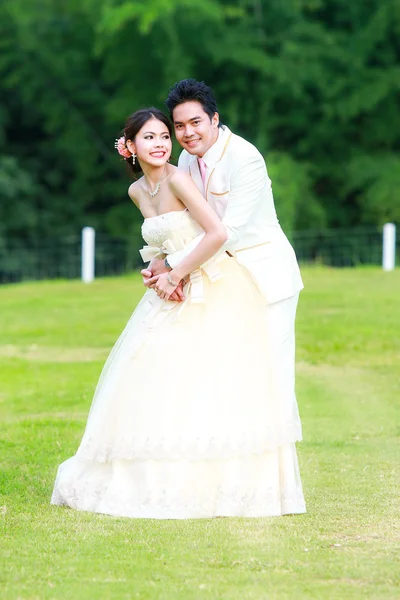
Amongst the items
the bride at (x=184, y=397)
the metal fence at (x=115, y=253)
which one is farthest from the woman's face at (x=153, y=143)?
the metal fence at (x=115, y=253)

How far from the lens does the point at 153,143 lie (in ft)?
17.6

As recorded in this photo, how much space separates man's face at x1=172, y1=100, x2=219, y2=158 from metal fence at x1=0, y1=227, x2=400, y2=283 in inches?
728

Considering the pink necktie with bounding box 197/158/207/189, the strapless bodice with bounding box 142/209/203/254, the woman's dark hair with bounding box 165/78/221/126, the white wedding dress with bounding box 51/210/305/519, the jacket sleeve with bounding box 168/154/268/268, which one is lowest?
the white wedding dress with bounding box 51/210/305/519

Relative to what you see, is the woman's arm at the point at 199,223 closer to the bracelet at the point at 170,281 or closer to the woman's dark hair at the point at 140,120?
the bracelet at the point at 170,281

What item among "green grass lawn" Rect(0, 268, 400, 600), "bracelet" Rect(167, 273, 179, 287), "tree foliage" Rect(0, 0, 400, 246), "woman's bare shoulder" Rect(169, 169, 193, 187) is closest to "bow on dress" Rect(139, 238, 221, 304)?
"bracelet" Rect(167, 273, 179, 287)

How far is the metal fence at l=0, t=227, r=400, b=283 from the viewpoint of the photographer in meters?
24.9

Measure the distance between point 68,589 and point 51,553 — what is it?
1.74ft

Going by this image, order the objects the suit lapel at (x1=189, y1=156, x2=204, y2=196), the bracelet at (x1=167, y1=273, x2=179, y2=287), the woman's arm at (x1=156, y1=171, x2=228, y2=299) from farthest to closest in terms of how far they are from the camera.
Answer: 1. the suit lapel at (x1=189, y1=156, x2=204, y2=196)
2. the bracelet at (x1=167, y1=273, x2=179, y2=287)
3. the woman's arm at (x1=156, y1=171, x2=228, y2=299)

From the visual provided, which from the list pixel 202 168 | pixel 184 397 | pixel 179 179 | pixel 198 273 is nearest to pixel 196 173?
pixel 202 168

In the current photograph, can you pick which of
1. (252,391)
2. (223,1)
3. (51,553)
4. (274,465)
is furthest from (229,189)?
(223,1)

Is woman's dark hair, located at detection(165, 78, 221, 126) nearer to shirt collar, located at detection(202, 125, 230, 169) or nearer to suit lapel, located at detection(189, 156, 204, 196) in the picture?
shirt collar, located at detection(202, 125, 230, 169)

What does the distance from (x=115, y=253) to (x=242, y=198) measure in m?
21.9

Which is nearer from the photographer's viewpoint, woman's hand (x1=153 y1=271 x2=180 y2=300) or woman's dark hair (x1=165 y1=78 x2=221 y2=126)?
woman's dark hair (x1=165 y1=78 x2=221 y2=126)

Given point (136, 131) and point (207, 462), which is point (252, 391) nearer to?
point (207, 462)
